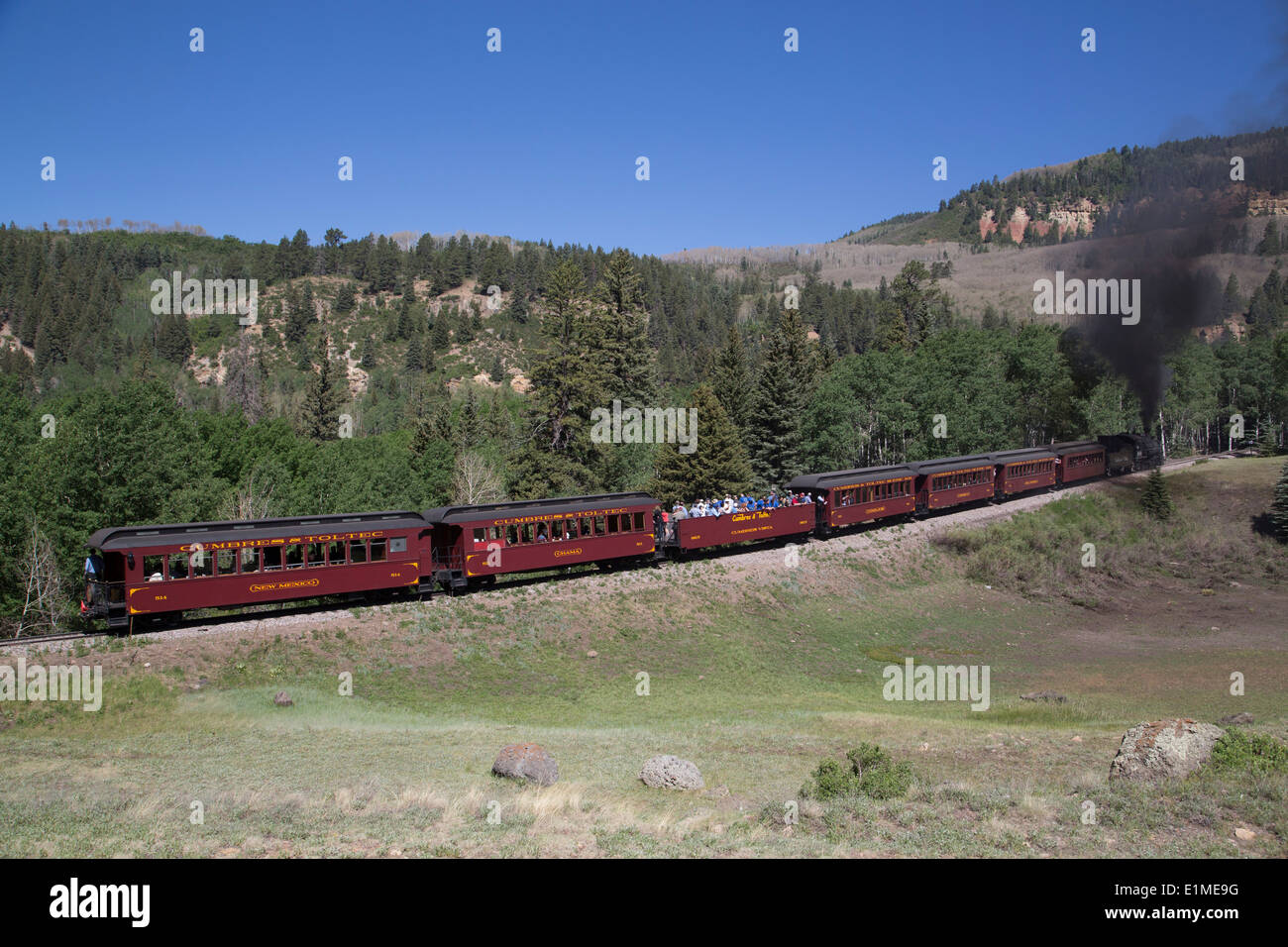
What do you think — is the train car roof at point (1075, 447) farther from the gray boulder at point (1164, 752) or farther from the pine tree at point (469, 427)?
the pine tree at point (469, 427)

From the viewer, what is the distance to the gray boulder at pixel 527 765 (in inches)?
602

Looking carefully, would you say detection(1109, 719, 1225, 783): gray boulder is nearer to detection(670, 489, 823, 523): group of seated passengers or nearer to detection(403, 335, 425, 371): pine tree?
detection(670, 489, 823, 523): group of seated passengers

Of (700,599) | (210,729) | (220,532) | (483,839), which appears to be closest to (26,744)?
(210,729)

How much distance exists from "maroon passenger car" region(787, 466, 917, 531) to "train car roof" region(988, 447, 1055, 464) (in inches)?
393

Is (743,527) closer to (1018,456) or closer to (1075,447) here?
(1018,456)

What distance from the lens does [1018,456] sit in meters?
52.6

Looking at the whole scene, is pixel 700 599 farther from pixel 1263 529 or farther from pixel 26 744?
pixel 1263 529

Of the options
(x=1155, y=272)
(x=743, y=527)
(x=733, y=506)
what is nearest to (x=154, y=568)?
(x=743, y=527)

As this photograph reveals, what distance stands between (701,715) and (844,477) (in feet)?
72.5

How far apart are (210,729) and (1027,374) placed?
242ft

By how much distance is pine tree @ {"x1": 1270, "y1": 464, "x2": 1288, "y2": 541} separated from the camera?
46.8 m
